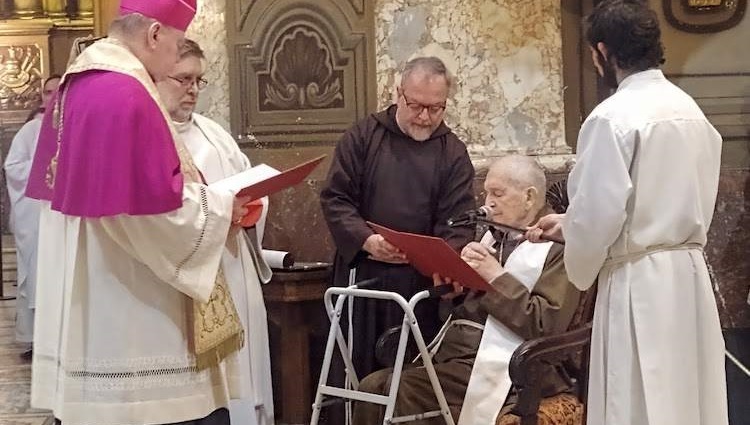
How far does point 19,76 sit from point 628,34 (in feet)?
27.4

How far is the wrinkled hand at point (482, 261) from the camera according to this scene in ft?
11.1

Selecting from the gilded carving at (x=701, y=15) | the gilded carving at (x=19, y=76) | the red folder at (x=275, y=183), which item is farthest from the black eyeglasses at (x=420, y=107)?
the gilded carving at (x=19, y=76)

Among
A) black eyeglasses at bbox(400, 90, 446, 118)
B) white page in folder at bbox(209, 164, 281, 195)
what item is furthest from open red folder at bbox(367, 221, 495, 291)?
black eyeglasses at bbox(400, 90, 446, 118)

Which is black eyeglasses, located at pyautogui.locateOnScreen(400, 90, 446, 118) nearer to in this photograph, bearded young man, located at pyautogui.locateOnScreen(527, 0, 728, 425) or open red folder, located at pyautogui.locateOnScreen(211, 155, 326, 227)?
open red folder, located at pyautogui.locateOnScreen(211, 155, 326, 227)

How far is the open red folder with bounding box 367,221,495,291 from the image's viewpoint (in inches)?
126

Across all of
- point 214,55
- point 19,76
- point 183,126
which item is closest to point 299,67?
point 214,55

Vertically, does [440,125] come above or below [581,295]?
above

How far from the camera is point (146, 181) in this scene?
107 inches

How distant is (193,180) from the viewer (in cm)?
310

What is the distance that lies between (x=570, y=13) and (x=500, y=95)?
1.74 feet

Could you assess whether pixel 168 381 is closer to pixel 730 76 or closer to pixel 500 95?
pixel 500 95

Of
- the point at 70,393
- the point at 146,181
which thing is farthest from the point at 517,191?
the point at 70,393

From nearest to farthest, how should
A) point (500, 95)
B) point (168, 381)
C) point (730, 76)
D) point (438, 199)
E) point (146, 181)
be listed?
1. point (146, 181)
2. point (168, 381)
3. point (438, 199)
4. point (500, 95)
5. point (730, 76)

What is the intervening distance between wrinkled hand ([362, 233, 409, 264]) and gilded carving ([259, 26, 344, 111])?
1.23 m
